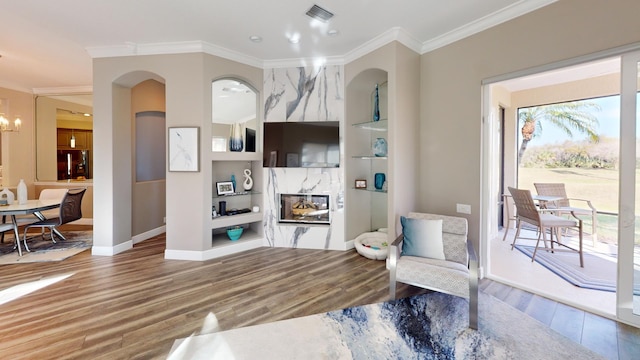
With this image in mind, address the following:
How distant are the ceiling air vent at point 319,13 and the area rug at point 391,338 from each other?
317 centimetres

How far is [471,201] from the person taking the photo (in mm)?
3395

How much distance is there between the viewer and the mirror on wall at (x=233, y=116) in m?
4.21

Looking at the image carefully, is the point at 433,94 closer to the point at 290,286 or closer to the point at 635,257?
the point at 635,257

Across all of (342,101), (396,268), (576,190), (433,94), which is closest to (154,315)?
(396,268)

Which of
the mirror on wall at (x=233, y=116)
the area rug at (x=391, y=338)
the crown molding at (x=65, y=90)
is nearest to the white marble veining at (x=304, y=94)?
the mirror on wall at (x=233, y=116)

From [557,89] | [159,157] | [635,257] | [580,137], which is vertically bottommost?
[635,257]

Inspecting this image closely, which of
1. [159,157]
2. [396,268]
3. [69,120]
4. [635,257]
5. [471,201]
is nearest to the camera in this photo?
[635,257]

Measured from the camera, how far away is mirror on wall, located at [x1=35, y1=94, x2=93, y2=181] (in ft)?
20.3

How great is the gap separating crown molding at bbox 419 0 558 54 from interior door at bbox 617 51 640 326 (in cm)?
98

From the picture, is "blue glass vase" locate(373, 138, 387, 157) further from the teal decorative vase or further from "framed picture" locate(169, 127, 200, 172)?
"framed picture" locate(169, 127, 200, 172)

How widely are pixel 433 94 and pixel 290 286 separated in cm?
310

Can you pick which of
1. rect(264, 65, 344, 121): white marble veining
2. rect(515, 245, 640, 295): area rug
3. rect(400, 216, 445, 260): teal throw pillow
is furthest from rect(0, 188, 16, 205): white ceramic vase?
rect(515, 245, 640, 295): area rug

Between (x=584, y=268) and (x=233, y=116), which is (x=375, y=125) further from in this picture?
(x=584, y=268)

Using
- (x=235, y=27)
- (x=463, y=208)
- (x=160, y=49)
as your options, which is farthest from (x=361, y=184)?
(x=160, y=49)
